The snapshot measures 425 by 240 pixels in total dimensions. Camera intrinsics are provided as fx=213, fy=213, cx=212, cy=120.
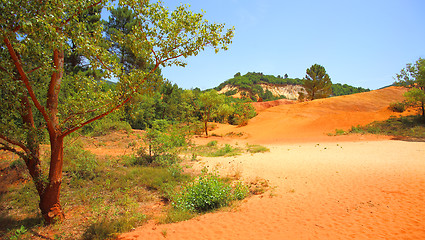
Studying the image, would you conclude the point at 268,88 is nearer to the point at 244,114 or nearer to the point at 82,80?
the point at 244,114

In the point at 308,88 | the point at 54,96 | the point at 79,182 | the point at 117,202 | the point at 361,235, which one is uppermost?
the point at 308,88

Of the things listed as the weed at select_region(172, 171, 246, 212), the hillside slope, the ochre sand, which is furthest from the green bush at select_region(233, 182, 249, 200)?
the hillside slope

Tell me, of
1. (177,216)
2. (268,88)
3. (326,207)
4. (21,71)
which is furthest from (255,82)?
(21,71)

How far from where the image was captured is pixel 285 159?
11062 mm

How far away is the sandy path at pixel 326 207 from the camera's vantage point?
4.34 meters

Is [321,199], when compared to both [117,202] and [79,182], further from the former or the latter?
[79,182]

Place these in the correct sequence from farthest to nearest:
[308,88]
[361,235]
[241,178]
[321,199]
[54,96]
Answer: [308,88] < [241,178] < [321,199] < [54,96] < [361,235]

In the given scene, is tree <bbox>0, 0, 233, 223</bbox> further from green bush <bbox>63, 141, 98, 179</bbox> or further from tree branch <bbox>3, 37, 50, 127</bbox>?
green bush <bbox>63, 141, 98, 179</bbox>

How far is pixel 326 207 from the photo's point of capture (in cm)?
557

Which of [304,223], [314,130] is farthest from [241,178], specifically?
[314,130]

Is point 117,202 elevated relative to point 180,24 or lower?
lower

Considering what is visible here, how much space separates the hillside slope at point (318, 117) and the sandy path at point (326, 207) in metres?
10.5

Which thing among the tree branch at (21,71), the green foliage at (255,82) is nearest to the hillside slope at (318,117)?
the tree branch at (21,71)

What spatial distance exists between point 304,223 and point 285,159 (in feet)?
21.5
